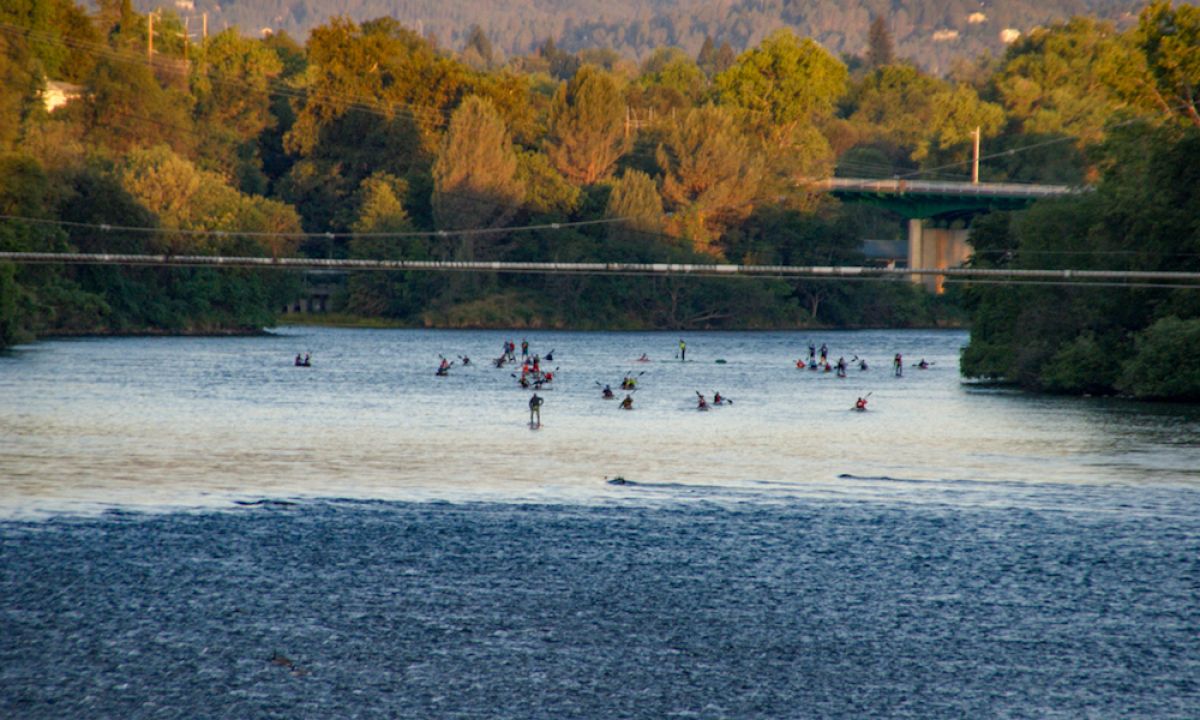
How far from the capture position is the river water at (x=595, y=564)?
24844 mm

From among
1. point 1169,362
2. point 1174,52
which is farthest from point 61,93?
point 1169,362

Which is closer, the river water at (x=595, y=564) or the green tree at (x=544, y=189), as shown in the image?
the river water at (x=595, y=564)

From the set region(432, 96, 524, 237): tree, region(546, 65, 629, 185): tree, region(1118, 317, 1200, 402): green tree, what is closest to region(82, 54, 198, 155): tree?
region(432, 96, 524, 237): tree

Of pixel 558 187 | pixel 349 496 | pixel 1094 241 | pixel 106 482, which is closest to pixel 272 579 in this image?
pixel 349 496

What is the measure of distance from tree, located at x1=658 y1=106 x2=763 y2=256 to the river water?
4087 inches

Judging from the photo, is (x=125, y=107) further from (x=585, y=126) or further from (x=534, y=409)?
(x=534, y=409)

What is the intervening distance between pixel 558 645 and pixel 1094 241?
58.8 metres

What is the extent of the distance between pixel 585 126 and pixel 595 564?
143177 mm

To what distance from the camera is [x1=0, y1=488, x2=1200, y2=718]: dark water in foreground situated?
957 inches

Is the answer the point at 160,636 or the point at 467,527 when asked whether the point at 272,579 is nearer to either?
the point at 160,636

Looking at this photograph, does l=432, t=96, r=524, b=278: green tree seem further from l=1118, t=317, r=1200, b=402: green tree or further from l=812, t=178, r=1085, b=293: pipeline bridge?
l=1118, t=317, r=1200, b=402: green tree

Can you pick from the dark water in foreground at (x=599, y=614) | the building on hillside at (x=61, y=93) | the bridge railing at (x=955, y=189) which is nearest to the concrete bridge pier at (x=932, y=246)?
the bridge railing at (x=955, y=189)

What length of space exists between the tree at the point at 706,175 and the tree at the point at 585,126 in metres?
6.39

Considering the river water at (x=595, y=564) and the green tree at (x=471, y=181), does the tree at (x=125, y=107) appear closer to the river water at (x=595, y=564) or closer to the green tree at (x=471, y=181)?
the green tree at (x=471, y=181)
